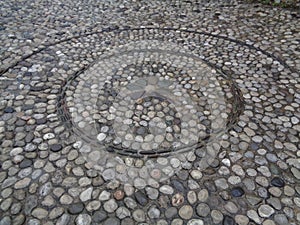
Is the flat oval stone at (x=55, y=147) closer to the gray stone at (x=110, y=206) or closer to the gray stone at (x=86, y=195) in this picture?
the gray stone at (x=86, y=195)

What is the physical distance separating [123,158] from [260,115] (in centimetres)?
161

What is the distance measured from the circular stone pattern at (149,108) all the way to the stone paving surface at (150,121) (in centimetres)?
1

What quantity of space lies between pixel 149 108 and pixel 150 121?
0.23 metres

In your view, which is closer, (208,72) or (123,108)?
(123,108)

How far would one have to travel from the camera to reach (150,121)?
310 centimetres

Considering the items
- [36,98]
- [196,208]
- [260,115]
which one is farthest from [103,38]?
[196,208]

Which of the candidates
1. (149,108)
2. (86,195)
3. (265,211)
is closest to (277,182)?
(265,211)

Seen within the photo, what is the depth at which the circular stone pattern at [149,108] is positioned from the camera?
2.77 metres

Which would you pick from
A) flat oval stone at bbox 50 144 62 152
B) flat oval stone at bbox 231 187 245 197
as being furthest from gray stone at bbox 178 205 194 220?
flat oval stone at bbox 50 144 62 152

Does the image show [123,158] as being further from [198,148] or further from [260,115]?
[260,115]

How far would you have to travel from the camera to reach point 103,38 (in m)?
4.69

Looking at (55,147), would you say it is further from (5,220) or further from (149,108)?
(149,108)

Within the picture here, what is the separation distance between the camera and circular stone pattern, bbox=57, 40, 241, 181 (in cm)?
277

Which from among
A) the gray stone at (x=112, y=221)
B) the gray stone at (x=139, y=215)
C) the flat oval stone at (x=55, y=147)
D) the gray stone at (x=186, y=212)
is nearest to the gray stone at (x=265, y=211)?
the gray stone at (x=186, y=212)
